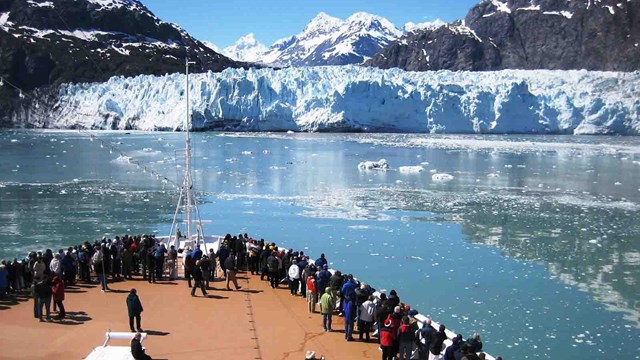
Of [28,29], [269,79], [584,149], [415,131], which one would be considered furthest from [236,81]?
[28,29]

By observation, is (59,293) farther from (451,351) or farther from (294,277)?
(451,351)

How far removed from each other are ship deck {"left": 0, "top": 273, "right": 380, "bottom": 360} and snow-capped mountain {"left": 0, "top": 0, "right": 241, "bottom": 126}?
79039mm

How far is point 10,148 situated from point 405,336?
5075 centimetres

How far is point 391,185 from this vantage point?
3139 centimetres

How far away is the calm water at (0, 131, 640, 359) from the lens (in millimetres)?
12461

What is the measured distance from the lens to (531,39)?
12875 centimetres

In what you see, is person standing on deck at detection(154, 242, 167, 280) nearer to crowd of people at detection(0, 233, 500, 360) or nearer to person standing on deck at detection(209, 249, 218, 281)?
crowd of people at detection(0, 233, 500, 360)

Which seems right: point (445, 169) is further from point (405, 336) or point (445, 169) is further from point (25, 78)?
point (25, 78)

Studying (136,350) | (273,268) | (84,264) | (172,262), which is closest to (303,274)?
(273,268)

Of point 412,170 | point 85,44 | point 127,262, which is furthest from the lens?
point 85,44

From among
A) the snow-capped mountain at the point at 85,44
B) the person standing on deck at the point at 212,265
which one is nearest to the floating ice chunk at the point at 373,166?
the person standing on deck at the point at 212,265

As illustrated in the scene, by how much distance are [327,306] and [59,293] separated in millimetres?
4103

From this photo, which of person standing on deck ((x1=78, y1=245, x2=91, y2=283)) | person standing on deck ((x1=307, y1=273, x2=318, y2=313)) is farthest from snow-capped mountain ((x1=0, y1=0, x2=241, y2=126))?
person standing on deck ((x1=307, y1=273, x2=318, y2=313))

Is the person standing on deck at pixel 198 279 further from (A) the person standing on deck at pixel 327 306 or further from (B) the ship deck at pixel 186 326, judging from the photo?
(A) the person standing on deck at pixel 327 306
